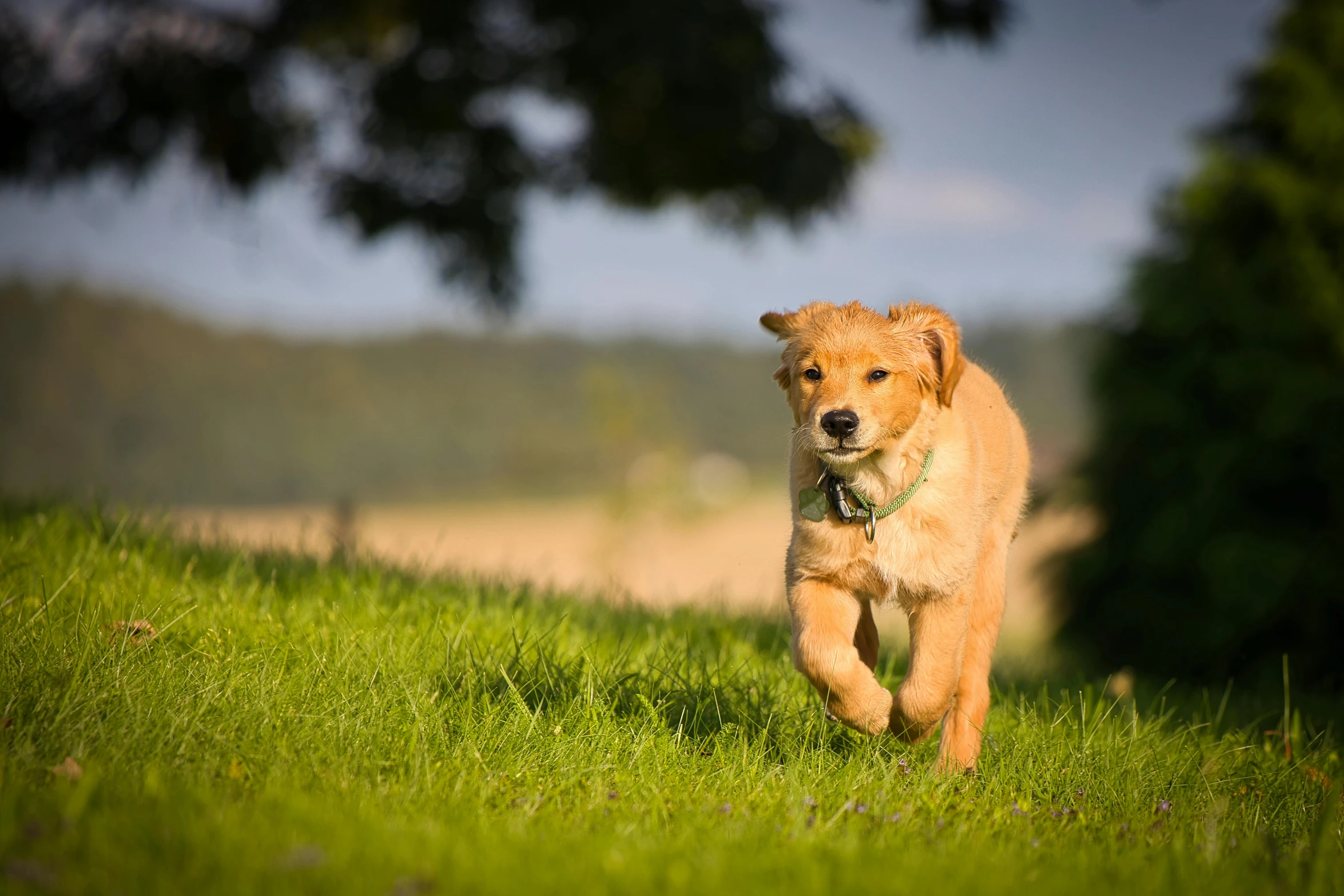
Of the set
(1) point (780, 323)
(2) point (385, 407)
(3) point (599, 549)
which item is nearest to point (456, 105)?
(1) point (780, 323)

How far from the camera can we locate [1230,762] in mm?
3953

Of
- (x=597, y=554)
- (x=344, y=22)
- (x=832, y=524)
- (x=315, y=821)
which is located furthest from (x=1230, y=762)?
(x=597, y=554)

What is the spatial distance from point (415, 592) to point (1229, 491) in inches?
281

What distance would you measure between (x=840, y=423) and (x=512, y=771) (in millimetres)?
1406

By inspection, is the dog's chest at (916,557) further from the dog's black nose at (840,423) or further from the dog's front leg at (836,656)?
the dog's black nose at (840,423)

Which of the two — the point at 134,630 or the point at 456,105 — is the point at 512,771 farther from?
the point at 456,105

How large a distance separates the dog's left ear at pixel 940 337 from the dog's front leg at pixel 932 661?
69 centimetres

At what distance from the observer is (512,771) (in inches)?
121

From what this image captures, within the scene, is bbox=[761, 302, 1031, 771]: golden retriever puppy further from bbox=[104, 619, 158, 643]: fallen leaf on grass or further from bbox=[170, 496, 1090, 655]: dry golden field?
bbox=[104, 619, 158, 643]: fallen leaf on grass

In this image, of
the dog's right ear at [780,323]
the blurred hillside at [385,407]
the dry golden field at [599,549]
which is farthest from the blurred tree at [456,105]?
the blurred hillside at [385,407]

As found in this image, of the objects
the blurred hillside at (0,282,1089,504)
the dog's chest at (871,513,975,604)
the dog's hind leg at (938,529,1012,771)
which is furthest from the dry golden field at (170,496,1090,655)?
the blurred hillside at (0,282,1089,504)

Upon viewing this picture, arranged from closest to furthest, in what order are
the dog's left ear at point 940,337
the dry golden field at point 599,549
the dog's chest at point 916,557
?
the dog's chest at point 916,557 < the dog's left ear at point 940,337 < the dry golden field at point 599,549

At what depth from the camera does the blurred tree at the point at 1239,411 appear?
28.2 feet

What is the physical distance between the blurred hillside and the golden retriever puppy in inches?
539
